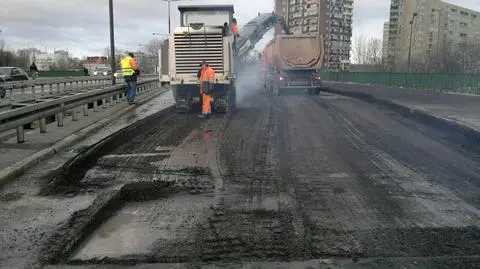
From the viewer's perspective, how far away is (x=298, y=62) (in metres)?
25.8

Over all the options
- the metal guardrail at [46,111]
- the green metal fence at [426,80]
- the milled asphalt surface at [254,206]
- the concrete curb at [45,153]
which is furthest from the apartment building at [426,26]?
the milled asphalt surface at [254,206]

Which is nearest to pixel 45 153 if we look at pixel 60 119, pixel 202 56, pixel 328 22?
pixel 60 119

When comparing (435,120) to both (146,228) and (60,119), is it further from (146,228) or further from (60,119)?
(146,228)

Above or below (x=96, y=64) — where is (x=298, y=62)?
below

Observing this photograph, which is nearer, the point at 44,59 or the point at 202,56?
the point at 202,56

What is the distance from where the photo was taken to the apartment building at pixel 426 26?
279ft

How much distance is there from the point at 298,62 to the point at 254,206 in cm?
2106

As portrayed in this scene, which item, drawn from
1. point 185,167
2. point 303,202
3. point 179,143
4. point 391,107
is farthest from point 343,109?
point 303,202

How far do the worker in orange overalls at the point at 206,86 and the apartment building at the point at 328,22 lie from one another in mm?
77705

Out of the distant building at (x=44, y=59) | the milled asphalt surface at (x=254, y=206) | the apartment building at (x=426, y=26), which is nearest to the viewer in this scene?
the milled asphalt surface at (x=254, y=206)

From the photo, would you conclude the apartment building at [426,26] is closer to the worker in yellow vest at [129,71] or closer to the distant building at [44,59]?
the worker in yellow vest at [129,71]

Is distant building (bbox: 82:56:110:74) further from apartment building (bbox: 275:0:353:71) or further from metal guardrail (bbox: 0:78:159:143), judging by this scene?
metal guardrail (bbox: 0:78:159:143)

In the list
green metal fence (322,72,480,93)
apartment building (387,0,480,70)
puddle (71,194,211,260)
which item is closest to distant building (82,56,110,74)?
apartment building (387,0,480,70)

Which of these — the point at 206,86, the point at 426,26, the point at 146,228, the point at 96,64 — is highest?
A: the point at 426,26
